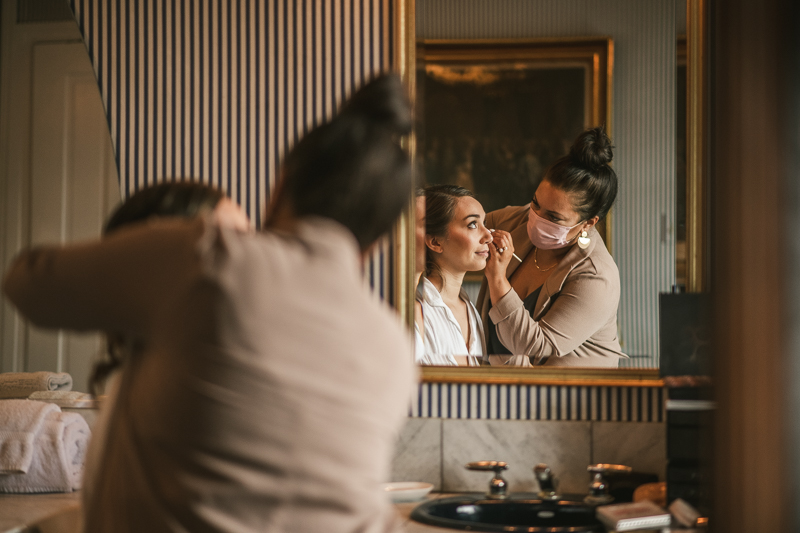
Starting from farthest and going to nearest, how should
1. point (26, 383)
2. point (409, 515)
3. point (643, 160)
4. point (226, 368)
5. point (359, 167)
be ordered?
1. point (26, 383)
2. point (643, 160)
3. point (409, 515)
4. point (359, 167)
5. point (226, 368)

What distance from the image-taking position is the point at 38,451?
1465 mm

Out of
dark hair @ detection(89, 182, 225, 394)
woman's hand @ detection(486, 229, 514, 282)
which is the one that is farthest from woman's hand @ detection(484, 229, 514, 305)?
dark hair @ detection(89, 182, 225, 394)

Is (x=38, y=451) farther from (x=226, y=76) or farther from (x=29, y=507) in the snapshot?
(x=226, y=76)

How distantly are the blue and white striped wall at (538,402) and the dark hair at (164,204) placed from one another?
2.85ft

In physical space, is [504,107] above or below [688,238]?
above

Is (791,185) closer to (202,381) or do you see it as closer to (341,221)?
(341,221)

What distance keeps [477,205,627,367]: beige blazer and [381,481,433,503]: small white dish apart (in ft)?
1.10

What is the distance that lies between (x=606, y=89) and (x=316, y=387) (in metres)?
1.13

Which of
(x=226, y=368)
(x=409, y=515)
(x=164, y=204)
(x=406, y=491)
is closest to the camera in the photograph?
(x=226, y=368)

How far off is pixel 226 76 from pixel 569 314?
0.90 m

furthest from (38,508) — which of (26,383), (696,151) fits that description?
(696,151)

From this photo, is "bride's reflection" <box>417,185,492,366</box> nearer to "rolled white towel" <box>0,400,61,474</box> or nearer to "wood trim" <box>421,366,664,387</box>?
"wood trim" <box>421,366,664,387</box>

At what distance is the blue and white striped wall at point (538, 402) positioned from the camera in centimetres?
154

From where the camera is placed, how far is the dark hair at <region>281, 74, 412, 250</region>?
2.30ft
